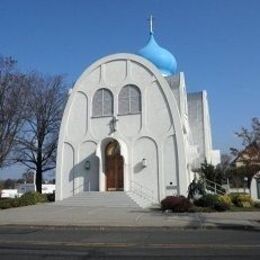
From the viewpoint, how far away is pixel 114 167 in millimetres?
34875

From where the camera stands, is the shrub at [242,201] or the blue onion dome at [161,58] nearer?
the shrub at [242,201]

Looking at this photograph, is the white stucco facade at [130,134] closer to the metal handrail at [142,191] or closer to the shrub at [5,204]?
the metal handrail at [142,191]

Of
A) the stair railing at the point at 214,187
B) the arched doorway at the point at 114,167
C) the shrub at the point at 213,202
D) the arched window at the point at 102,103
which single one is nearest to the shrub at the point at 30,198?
Result: the arched doorway at the point at 114,167

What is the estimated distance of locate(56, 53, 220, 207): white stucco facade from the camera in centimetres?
3341

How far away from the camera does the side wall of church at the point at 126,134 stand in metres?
33.4

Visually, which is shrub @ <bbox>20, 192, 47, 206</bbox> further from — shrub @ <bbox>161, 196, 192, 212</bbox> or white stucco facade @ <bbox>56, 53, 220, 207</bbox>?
shrub @ <bbox>161, 196, 192, 212</bbox>

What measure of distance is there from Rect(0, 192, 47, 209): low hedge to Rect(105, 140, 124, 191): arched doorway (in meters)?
5.53

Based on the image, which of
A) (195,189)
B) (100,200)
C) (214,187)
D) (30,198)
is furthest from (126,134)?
(214,187)

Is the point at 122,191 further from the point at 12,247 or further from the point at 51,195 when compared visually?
the point at 12,247

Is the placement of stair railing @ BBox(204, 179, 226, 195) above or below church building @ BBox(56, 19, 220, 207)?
below

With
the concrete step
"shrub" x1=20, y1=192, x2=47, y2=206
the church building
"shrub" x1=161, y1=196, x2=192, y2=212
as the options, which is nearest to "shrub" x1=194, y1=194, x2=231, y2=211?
"shrub" x1=161, y1=196, x2=192, y2=212

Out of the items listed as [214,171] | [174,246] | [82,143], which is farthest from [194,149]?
[174,246]

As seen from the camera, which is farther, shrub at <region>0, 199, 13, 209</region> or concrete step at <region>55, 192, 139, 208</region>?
shrub at <region>0, 199, 13, 209</region>

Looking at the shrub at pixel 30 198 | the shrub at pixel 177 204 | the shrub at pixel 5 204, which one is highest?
the shrub at pixel 30 198
